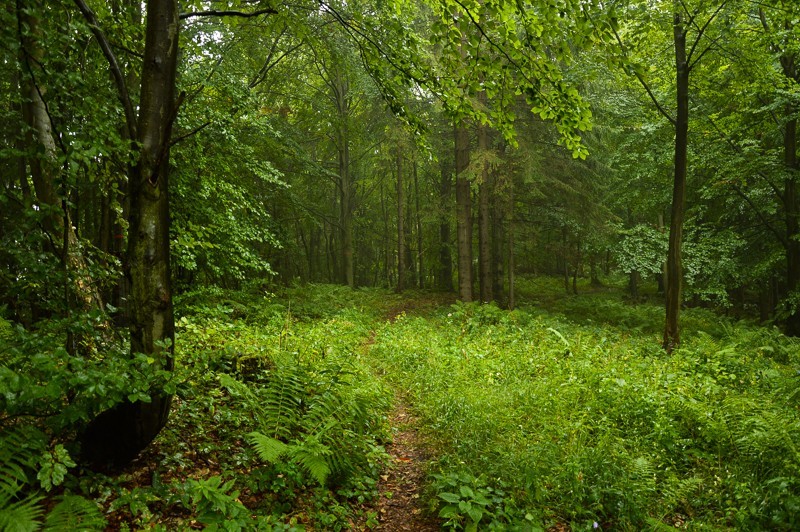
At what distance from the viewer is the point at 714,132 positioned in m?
13.6

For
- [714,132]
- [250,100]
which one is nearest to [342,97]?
[250,100]

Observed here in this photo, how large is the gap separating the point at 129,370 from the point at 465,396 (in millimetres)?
4695

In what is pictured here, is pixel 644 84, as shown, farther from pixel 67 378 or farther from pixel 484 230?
pixel 484 230

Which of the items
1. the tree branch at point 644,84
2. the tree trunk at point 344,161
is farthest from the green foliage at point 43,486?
the tree trunk at point 344,161

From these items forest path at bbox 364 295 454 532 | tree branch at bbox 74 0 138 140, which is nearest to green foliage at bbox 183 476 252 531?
forest path at bbox 364 295 454 532

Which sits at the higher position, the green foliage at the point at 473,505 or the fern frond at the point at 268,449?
the fern frond at the point at 268,449

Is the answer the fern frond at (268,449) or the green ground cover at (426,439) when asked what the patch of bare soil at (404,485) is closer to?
the green ground cover at (426,439)

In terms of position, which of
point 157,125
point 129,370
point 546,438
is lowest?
point 546,438

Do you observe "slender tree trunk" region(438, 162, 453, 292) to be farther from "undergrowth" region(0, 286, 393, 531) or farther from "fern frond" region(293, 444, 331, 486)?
"fern frond" region(293, 444, 331, 486)

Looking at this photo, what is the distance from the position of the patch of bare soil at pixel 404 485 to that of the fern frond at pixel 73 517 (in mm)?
2303

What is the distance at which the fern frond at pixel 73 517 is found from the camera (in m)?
2.39

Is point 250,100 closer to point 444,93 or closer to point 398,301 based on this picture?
point 444,93

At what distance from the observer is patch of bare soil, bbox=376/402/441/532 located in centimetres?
Result: 409

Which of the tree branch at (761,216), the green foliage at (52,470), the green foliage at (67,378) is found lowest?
the green foliage at (52,470)
